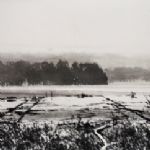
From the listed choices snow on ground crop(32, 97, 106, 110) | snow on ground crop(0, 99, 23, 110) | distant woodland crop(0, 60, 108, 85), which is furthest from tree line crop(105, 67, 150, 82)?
snow on ground crop(0, 99, 23, 110)

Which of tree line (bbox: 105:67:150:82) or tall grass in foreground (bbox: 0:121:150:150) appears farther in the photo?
tree line (bbox: 105:67:150:82)

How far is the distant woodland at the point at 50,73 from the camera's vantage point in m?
2.23

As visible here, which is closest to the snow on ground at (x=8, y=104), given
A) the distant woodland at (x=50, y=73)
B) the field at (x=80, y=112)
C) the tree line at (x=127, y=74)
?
the field at (x=80, y=112)

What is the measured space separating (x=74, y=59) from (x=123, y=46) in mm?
326

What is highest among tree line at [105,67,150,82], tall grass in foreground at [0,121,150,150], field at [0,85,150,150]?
tree line at [105,67,150,82]

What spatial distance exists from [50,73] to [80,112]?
1.01ft

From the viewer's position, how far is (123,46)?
228 centimetres

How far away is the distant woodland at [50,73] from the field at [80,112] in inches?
1.7

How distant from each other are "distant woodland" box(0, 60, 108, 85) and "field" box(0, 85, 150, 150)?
4cm

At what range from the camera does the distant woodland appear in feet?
7.30

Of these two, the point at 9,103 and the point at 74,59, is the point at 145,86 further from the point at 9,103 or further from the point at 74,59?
the point at 9,103

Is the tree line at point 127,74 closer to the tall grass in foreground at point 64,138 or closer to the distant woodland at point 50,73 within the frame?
the distant woodland at point 50,73

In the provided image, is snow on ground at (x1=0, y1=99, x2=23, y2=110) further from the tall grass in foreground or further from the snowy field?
the tall grass in foreground

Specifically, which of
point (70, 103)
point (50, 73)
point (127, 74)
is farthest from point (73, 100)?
point (127, 74)
